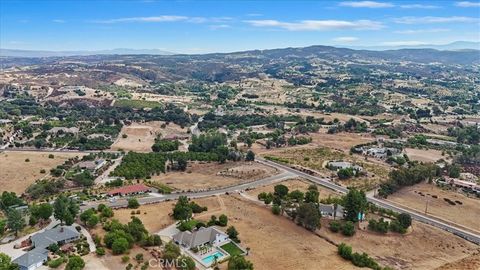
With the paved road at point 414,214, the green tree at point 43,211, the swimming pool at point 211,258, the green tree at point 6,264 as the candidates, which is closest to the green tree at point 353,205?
the paved road at point 414,214

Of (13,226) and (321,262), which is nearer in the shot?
(321,262)

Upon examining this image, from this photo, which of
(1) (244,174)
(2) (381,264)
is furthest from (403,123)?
(2) (381,264)

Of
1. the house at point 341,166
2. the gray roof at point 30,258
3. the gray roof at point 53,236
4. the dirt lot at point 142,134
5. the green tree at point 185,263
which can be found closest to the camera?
the gray roof at point 30,258

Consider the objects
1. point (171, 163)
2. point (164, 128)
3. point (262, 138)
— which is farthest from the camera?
point (164, 128)

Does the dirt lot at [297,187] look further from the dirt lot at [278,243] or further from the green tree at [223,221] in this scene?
the green tree at [223,221]

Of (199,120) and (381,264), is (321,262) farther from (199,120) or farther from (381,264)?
(199,120)

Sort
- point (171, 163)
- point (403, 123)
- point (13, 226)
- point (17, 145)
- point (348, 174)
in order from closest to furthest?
point (13, 226) → point (348, 174) → point (171, 163) → point (17, 145) → point (403, 123)

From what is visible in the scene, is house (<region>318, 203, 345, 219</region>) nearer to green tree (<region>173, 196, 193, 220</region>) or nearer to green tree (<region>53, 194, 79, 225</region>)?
green tree (<region>173, 196, 193, 220</region>)
